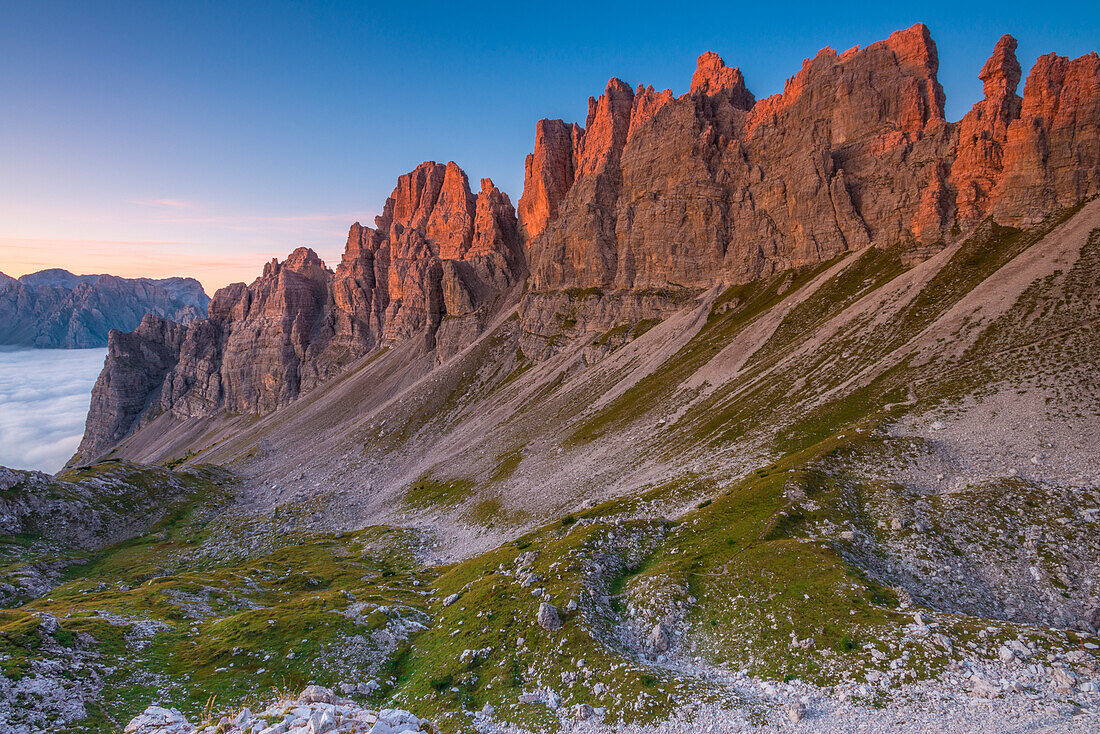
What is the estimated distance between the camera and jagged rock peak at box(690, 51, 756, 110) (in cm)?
15484

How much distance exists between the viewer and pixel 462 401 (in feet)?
449

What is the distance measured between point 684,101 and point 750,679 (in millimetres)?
146681

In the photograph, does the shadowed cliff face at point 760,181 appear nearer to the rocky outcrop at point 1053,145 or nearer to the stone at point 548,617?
the rocky outcrop at point 1053,145

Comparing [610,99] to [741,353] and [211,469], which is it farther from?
[211,469]

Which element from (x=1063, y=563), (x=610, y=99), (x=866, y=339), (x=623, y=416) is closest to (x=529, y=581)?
(x=1063, y=563)

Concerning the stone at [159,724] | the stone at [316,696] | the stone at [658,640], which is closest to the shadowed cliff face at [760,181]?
the stone at [658,640]

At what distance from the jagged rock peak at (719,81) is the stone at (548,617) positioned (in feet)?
518

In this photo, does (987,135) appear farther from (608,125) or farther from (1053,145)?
(608,125)

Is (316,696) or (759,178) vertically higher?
(759,178)

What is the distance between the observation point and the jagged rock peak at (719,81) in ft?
508

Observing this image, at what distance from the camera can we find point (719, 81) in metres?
163

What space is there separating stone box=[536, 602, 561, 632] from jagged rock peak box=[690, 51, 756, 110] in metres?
158

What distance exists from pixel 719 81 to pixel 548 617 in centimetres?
17824

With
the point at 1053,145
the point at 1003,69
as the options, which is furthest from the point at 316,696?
the point at 1003,69
